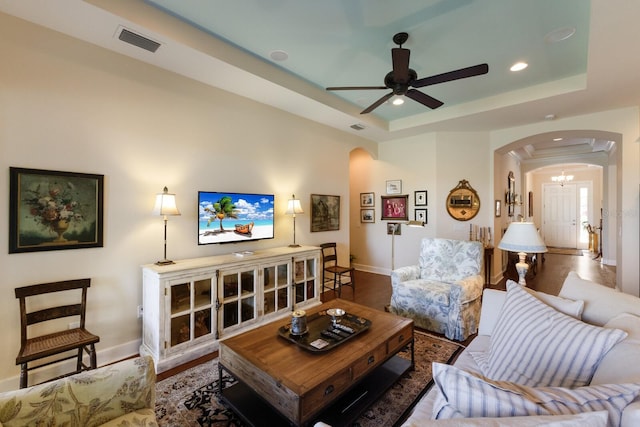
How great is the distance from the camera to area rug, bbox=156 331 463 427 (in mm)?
1921

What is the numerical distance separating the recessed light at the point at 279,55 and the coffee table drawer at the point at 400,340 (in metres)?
2.97

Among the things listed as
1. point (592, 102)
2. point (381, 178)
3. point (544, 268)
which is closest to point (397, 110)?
point (381, 178)

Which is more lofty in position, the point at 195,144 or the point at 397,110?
the point at 397,110

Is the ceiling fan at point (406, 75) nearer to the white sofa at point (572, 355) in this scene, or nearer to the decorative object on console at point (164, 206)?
the white sofa at point (572, 355)

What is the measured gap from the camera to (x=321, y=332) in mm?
2174

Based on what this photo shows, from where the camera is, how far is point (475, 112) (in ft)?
14.0

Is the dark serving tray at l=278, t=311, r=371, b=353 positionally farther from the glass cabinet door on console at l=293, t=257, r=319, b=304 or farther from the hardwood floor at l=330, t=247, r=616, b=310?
the hardwood floor at l=330, t=247, r=616, b=310

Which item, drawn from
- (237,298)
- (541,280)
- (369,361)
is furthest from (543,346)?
(541,280)

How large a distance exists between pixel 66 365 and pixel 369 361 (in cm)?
259

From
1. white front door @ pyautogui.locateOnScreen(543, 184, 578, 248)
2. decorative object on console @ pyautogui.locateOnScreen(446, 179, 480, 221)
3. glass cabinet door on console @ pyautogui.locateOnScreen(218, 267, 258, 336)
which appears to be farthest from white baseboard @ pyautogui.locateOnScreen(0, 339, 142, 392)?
white front door @ pyautogui.locateOnScreen(543, 184, 578, 248)

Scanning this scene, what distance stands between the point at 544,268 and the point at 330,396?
7219mm

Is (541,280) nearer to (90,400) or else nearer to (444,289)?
(444,289)

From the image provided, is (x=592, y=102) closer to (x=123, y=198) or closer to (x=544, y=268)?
(x=544, y=268)

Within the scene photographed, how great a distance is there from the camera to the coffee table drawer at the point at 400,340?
2172 mm
